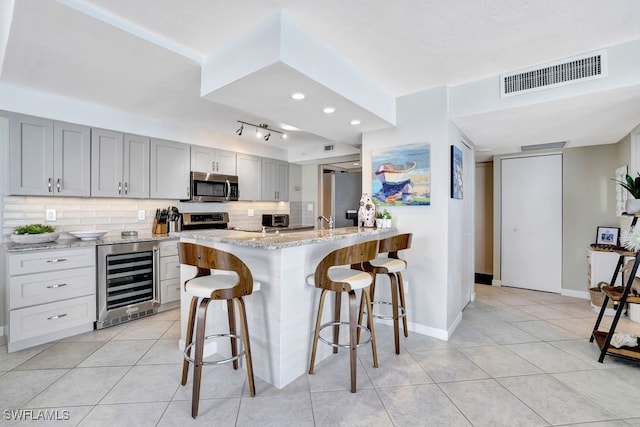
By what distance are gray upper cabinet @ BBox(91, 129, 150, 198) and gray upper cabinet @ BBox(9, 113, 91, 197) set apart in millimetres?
73

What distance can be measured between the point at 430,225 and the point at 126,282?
3.27 meters

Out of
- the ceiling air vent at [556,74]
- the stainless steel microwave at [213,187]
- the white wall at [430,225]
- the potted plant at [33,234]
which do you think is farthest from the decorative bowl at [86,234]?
the ceiling air vent at [556,74]

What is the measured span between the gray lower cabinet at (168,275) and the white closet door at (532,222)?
15.6ft

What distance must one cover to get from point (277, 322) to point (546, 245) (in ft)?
14.0

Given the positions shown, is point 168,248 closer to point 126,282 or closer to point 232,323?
point 126,282

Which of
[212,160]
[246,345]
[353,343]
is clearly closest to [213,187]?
[212,160]

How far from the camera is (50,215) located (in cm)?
316

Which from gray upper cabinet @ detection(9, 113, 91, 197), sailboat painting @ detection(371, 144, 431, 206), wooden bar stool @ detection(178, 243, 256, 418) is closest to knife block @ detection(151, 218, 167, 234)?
gray upper cabinet @ detection(9, 113, 91, 197)

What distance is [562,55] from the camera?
7.41 ft

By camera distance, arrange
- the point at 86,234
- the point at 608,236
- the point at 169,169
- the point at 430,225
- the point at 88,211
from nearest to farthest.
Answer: the point at 430,225 → the point at 86,234 → the point at 88,211 → the point at 608,236 → the point at 169,169

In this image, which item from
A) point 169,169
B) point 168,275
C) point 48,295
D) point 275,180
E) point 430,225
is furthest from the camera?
point 275,180

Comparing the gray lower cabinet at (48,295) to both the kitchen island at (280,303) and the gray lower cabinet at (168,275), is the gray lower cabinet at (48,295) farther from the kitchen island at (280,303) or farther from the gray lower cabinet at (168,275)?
the kitchen island at (280,303)

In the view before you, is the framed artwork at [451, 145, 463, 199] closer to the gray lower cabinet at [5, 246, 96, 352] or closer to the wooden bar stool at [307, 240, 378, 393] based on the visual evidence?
the wooden bar stool at [307, 240, 378, 393]

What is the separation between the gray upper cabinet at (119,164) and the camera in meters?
3.30
